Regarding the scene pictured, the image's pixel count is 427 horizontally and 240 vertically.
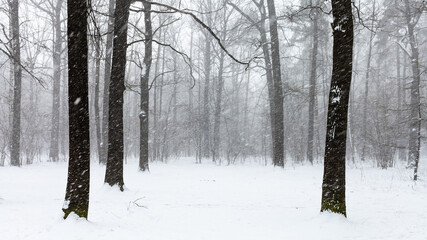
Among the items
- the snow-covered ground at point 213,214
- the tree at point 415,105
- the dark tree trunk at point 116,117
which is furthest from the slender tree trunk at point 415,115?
the dark tree trunk at point 116,117

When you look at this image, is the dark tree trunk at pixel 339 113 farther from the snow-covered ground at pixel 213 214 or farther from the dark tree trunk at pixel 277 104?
the dark tree trunk at pixel 277 104

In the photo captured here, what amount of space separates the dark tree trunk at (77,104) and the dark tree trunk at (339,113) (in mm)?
4162

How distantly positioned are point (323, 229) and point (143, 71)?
10.5 meters

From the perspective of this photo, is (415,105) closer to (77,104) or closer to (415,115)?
(415,115)

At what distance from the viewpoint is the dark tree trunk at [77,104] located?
4.88 metres

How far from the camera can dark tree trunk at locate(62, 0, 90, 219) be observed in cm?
488

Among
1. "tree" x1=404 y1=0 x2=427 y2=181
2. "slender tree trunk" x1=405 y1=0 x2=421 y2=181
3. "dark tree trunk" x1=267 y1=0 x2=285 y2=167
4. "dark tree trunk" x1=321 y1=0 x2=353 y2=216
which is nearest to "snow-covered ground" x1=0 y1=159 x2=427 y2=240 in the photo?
"dark tree trunk" x1=321 y1=0 x2=353 y2=216

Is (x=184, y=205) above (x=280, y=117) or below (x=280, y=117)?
below

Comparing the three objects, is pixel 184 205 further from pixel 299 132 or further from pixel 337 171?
pixel 299 132

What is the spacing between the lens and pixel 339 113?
5.64 metres

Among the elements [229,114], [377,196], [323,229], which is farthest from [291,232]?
[229,114]

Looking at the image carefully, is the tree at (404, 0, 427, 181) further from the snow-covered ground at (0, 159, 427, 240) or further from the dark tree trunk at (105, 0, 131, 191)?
the dark tree trunk at (105, 0, 131, 191)

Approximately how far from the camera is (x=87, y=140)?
16.4 feet

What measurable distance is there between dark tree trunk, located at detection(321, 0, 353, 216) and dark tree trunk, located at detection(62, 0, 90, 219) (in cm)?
416
